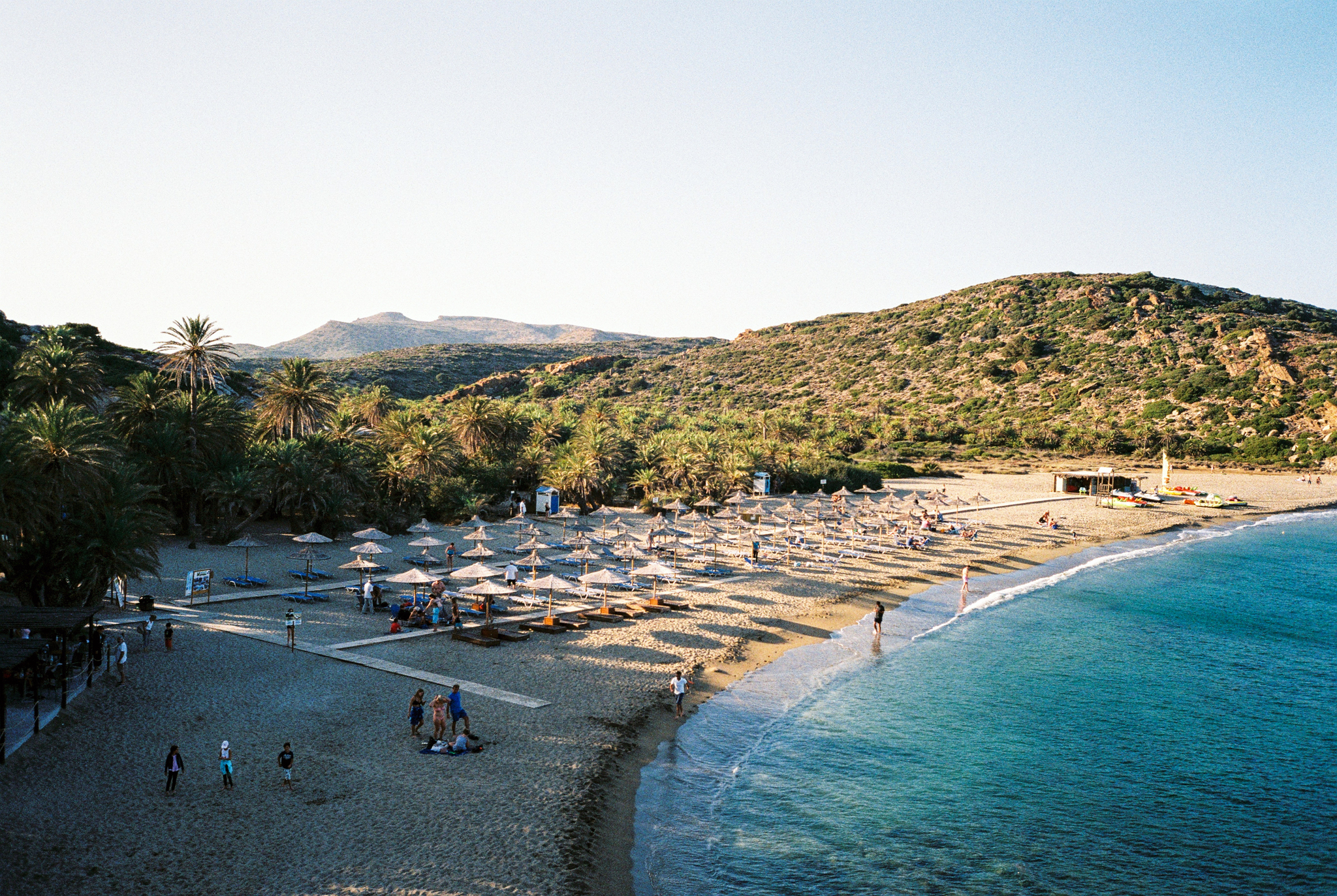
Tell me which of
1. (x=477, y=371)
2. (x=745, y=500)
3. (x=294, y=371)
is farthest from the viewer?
(x=477, y=371)

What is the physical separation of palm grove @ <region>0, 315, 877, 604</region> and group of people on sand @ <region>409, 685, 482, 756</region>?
9650 millimetres

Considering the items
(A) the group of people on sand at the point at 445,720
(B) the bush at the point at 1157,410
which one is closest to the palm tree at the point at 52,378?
(A) the group of people on sand at the point at 445,720

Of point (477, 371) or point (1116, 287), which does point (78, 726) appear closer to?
point (477, 371)

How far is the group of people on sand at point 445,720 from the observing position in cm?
1672

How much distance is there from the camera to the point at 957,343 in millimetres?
123938

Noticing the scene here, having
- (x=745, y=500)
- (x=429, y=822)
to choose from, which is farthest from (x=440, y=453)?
(x=429, y=822)

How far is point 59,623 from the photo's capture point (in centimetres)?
1750

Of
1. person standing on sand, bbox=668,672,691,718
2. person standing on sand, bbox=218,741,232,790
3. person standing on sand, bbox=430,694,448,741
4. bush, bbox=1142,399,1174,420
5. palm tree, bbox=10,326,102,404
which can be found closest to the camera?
person standing on sand, bbox=218,741,232,790

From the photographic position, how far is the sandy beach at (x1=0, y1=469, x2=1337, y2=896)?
1251 centimetres

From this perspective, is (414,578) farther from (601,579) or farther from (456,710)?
(456,710)

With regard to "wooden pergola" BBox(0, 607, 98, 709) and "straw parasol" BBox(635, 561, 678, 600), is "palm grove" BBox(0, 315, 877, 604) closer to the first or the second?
"wooden pergola" BBox(0, 607, 98, 709)

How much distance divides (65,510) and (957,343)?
119641 millimetres

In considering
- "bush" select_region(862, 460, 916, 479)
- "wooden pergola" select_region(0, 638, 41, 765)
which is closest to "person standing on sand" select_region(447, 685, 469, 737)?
"wooden pergola" select_region(0, 638, 41, 765)

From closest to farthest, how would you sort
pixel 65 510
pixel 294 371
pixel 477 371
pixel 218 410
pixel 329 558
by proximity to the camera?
pixel 65 510, pixel 329 558, pixel 218 410, pixel 294 371, pixel 477 371
